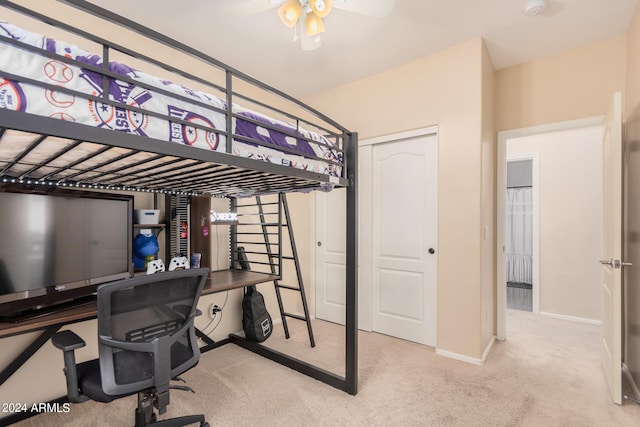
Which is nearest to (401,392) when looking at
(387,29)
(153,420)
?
(153,420)

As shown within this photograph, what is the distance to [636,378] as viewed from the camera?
209 cm

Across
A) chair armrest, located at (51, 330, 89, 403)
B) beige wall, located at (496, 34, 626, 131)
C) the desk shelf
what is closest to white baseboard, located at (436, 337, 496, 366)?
the desk shelf

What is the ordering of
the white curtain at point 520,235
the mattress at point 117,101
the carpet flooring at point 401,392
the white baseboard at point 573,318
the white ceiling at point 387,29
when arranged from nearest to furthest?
the mattress at point 117,101 → the carpet flooring at point 401,392 → the white ceiling at point 387,29 → the white baseboard at point 573,318 → the white curtain at point 520,235

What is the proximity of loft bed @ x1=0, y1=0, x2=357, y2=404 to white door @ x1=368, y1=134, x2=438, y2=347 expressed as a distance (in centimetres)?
108

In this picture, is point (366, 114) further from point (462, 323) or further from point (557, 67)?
point (462, 323)

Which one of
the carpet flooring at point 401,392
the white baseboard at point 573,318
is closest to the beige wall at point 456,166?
the carpet flooring at point 401,392

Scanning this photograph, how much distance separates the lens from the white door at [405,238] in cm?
291

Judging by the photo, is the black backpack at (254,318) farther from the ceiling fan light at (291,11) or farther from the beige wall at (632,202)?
the beige wall at (632,202)

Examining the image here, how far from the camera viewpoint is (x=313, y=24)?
2064mm

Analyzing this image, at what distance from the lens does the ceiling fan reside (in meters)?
1.91

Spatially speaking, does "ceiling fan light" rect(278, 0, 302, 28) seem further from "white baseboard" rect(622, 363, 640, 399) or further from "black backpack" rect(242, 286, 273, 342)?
"white baseboard" rect(622, 363, 640, 399)

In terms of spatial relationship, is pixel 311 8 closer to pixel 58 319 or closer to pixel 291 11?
pixel 291 11

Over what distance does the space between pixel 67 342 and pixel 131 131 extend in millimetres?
1003

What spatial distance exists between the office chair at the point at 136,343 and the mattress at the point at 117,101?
0.67 metres
